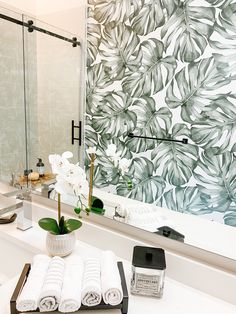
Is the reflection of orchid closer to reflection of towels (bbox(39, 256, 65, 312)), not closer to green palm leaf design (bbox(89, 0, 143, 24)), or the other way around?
reflection of towels (bbox(39, 256, 65, 312))

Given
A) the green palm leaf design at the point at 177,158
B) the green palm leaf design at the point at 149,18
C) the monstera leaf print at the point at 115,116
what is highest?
the green palm leaf design at the point at 149,18

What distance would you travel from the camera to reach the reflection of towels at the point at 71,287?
0.64 meters

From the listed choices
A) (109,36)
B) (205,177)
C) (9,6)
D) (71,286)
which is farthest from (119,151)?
(9,6)

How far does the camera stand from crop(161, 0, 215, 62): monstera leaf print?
0.98 meters

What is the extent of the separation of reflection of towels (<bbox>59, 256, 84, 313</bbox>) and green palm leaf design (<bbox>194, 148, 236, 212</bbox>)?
1.95 feet

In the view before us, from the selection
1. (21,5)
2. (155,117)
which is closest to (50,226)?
(155,117)

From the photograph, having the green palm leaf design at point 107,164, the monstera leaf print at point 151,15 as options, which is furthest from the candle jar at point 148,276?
the monstera leaf print at point 151,15

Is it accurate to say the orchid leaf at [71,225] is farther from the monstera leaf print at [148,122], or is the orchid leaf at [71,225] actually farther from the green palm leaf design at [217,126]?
the green palm leaf design at [217,126]

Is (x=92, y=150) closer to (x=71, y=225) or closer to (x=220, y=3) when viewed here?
(x=71, y=225)

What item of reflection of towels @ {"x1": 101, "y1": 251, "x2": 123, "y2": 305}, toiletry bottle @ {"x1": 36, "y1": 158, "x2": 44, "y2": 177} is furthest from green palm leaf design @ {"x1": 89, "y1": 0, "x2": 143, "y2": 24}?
reflection of towels @ {"x1": 101, "y1": 251, "x2": 123, "y2": 305}

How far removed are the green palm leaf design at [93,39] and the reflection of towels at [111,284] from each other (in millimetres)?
943

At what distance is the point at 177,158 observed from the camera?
1101mm

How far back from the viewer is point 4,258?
3.83 feet

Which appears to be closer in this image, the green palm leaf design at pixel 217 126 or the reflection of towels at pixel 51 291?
the reflection of towels at pixel 51 291
